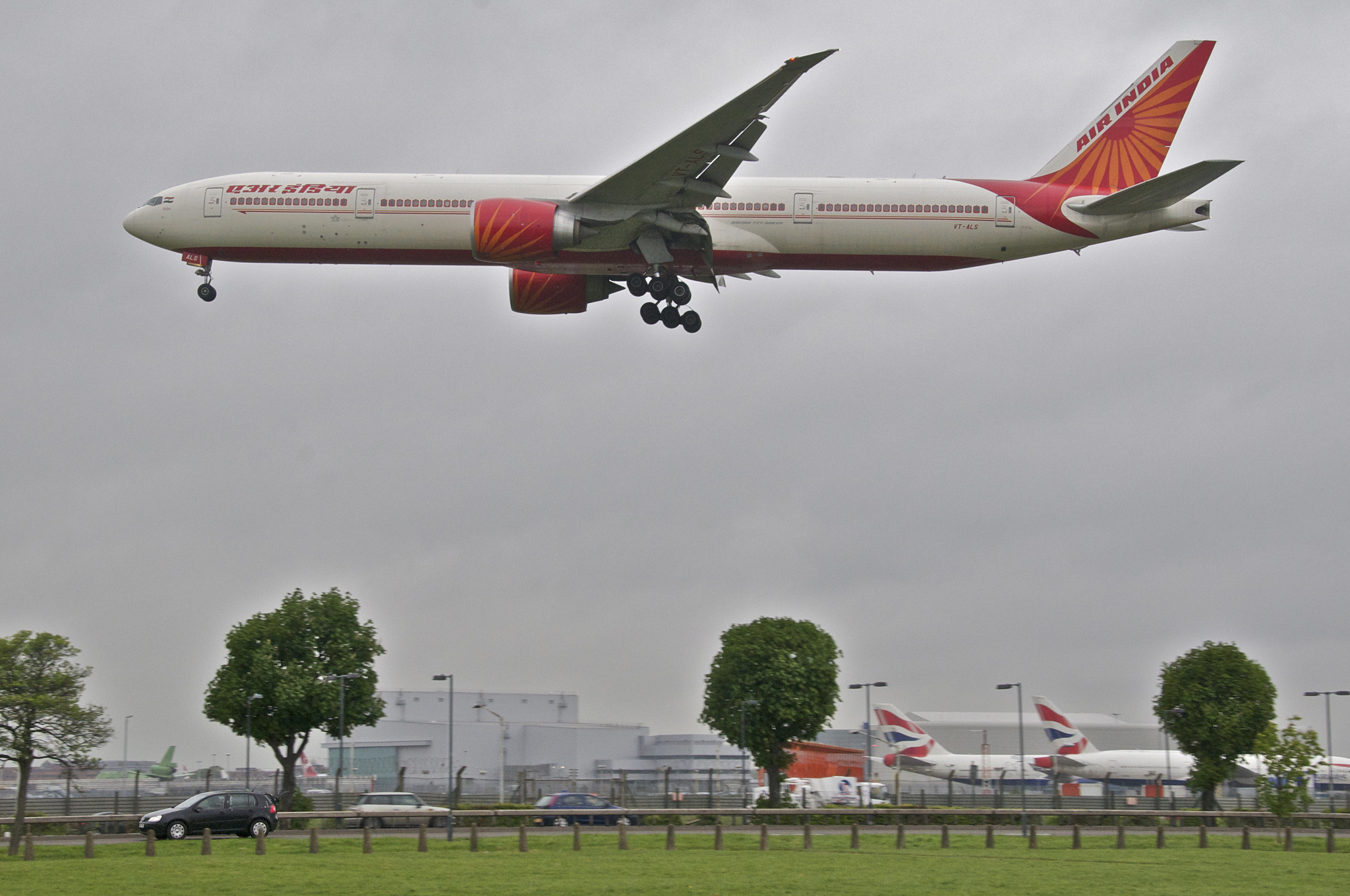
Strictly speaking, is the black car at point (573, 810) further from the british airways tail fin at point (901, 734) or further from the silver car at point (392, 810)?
the british airways tail fin at point (901, 734)

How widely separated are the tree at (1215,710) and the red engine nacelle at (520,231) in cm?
4399

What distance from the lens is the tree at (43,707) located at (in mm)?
51750

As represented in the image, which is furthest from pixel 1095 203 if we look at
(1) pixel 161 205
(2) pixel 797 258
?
(1) pixel 161 205

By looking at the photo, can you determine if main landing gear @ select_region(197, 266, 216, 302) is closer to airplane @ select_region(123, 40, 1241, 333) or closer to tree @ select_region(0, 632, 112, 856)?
airplane @ select_region(123, 40, 1241, 333)

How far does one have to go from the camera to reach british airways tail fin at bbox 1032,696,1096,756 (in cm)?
10112

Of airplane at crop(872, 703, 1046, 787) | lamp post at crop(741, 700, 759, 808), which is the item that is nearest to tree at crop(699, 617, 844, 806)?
lamp post at crop(741, 700, 759, 808)

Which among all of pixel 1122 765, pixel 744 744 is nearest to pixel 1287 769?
pixel 744 744

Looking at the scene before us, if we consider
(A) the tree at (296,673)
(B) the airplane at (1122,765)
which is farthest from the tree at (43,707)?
(B) the airplane at (1122,765)

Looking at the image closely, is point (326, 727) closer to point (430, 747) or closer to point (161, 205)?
point (161, 205)

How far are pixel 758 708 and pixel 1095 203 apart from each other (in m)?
32.1

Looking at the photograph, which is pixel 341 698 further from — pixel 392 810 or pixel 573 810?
pixel 573 810

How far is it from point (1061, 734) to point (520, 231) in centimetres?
7967

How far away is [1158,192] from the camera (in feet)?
118

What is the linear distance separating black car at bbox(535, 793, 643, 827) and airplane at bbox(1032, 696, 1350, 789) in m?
47.8
